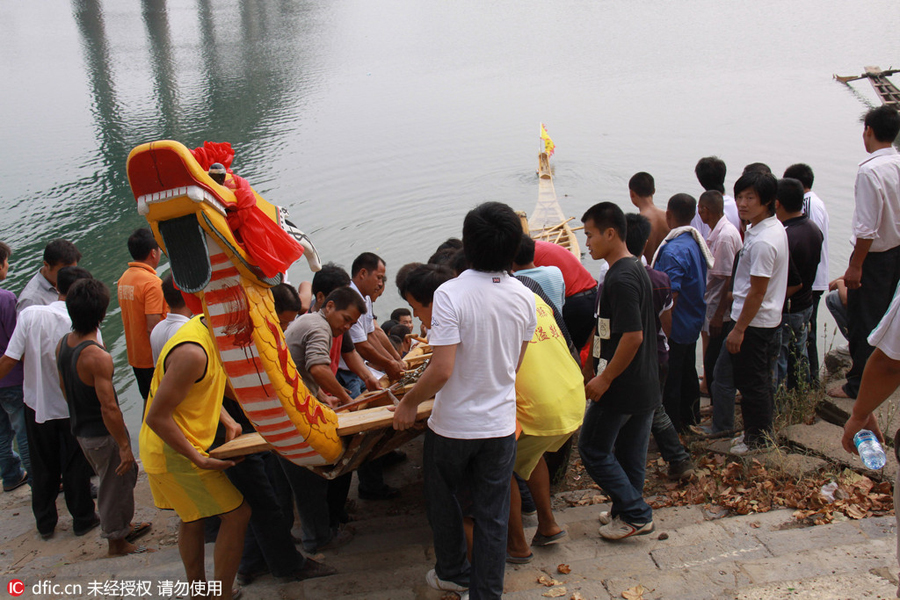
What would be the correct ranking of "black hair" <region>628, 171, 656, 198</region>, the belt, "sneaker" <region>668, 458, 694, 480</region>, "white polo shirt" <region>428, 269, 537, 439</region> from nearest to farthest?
1. "white polo shirt" <region>428, 269, 537, 439</region>
2. "sneaker" <region>668, 458, 694, 480</region>
3. the belt
4. "black hair" <region>628, 171, 656, 198</region>

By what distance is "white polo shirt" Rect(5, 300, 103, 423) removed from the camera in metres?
4.75

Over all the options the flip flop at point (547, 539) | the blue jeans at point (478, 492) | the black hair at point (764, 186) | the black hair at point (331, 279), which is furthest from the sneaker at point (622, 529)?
the black hair at point (331, 279)

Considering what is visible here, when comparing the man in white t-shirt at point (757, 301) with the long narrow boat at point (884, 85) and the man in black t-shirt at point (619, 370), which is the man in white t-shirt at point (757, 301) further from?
the long narrow boat at point (884, 85)

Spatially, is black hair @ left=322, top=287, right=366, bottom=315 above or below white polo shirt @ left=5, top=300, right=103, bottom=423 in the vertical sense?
above

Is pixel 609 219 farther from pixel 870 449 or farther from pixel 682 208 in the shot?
pixel 870 449

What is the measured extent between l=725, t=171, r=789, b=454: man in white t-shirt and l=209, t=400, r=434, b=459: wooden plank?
230cm

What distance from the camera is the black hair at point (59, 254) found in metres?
5.21

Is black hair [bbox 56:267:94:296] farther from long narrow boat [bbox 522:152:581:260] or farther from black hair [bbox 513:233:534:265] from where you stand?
long narrow boat [bbox 522:152:581:260]

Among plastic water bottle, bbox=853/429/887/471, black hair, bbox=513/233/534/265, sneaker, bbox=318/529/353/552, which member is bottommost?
sneaker, bbox=318/529/353/552

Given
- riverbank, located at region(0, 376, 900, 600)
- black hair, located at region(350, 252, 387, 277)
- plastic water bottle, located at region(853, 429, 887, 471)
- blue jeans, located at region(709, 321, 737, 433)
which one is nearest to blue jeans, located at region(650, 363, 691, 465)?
riverbank, located at region(0, 376, 900, 600)

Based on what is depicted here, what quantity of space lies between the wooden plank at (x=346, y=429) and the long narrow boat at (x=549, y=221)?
19.9 ft

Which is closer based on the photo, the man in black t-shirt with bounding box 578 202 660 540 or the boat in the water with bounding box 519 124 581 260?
the man in black t-shirt with bounding box 578 202 660 540

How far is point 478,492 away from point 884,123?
4125 millimetres

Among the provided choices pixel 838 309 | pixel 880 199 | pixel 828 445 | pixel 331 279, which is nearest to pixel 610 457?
pixel 828 445
